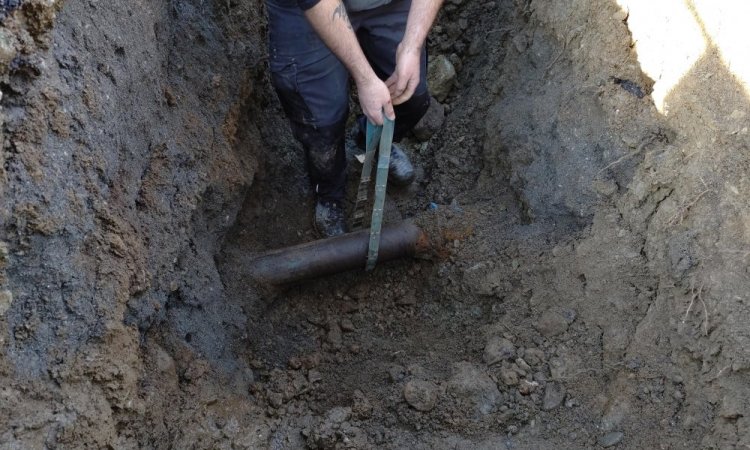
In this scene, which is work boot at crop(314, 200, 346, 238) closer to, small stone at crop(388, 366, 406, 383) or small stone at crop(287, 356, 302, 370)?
small stone at crop(287, 356, 302, 370)

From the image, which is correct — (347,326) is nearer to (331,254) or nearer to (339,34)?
(331,254)

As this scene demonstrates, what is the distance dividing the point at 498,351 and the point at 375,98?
1.05 metres

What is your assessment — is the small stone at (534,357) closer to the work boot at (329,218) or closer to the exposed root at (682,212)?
the exposed root at (682,212)

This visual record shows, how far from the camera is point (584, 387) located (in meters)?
2.41

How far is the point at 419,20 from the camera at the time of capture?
8.74 feet

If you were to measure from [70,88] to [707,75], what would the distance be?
83.2 inches

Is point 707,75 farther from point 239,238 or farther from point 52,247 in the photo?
point 52,247

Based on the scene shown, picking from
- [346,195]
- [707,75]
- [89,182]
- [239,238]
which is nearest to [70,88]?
[89,182]

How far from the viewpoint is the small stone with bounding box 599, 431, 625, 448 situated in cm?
226

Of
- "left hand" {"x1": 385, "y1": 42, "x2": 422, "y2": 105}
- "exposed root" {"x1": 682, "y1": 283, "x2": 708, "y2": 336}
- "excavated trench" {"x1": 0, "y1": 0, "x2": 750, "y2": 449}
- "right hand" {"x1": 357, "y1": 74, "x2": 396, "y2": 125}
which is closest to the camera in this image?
"excavated trench" {"x1": 0, "y1": 0, "x2": 750, "y2": 449}

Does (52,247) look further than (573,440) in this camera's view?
No

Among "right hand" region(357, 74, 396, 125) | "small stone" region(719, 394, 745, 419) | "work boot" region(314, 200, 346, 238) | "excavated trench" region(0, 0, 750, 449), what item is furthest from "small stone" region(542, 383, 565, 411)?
"work boot" region(314, 200, 346, 238)

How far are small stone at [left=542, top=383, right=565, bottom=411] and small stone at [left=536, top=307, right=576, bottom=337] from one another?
22 centimetres

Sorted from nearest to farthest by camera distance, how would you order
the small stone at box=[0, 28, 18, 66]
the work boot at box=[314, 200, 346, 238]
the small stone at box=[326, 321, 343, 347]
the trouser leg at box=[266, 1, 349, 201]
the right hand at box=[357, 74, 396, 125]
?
the small stone at box=[0, 28, 18, 66], the right hand at box=[357, 74, 396, 125], the trouser leg at box=[266, 1, 349, 201], the small stone at box=[326, 321, 343, 347], the work boot at box=[314, 200, 346, 238]
